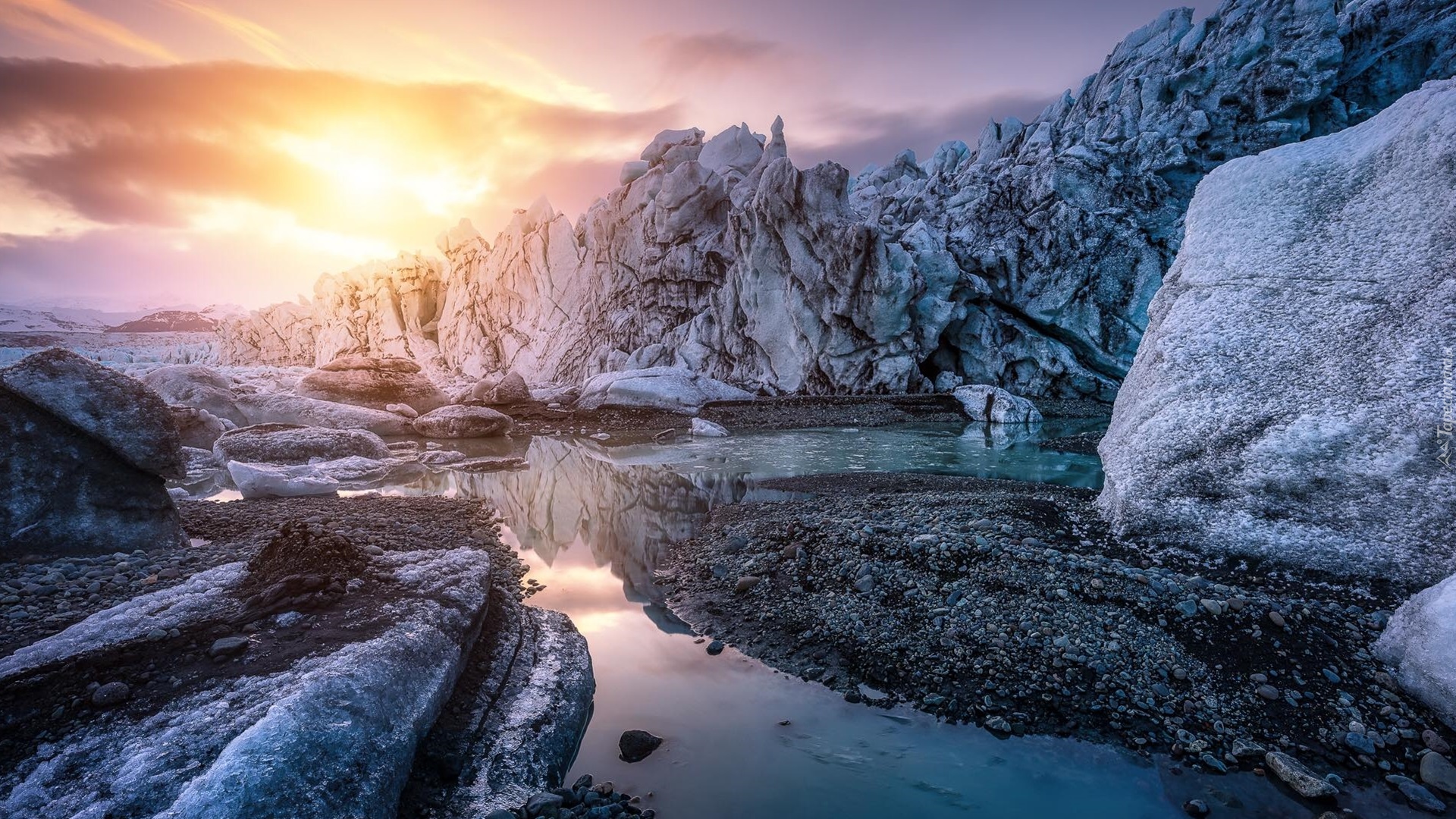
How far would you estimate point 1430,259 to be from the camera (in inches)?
227

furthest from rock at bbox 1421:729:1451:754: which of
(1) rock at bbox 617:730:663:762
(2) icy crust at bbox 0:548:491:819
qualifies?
(2) icy crust at bbox 0:548:491:819

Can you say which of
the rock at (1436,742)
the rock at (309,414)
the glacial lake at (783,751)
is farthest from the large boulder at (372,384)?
the rock at (1436,742)

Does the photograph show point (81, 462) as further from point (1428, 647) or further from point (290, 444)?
point (1428, 647)

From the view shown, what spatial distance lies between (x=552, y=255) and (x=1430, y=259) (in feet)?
150

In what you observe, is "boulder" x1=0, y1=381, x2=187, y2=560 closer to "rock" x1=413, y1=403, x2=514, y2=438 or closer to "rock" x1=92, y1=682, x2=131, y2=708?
"rock" x1=92, y1=682, x2=131, y2=708

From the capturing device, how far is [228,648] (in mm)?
3703

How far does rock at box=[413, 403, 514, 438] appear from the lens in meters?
21.6

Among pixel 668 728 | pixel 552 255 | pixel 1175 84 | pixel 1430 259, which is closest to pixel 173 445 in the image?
pixel 668 728

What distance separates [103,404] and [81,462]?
0.62 m

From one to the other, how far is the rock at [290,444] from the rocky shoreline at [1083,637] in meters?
12.1

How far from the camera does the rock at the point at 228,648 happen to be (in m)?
3.69

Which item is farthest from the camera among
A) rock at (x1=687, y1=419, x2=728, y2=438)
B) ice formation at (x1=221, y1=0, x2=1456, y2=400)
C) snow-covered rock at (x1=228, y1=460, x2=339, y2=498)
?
ice formation at (x1=221, y1=0, x2=1456, y2=400)

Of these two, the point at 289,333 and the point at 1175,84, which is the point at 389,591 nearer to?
the point at 1175,84

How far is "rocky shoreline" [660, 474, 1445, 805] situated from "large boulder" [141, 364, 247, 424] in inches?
860
